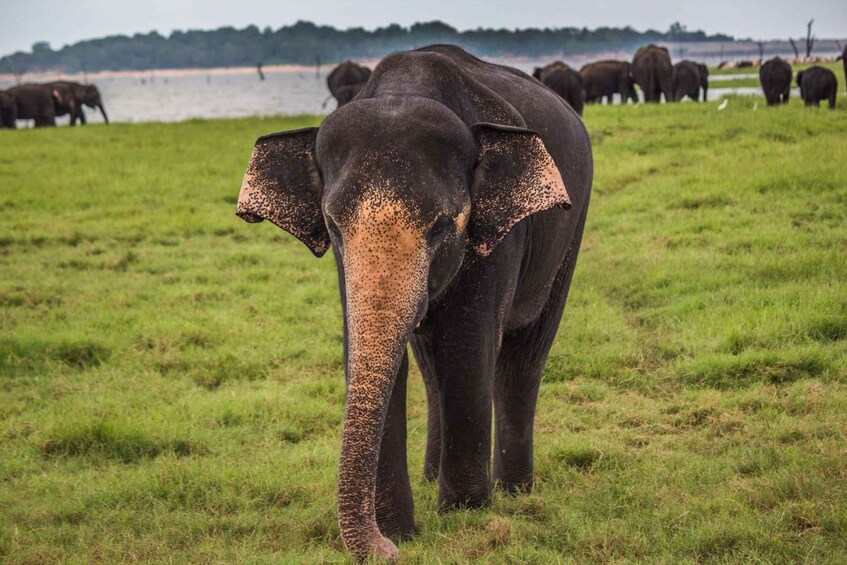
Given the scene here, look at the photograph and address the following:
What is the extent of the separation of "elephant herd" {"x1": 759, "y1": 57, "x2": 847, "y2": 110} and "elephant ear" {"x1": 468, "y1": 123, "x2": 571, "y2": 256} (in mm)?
17888

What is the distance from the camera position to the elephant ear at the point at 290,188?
399 centimetres

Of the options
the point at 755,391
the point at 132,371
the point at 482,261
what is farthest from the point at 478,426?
the point at 132,371

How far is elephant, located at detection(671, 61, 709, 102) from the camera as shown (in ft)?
100

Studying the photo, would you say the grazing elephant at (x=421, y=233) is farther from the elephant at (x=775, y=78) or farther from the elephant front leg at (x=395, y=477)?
the elephant at (x=775, y=78)

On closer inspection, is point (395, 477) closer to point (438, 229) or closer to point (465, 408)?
point (465, 408)

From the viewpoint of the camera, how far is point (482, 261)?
3850 millimetres

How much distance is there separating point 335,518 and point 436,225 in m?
1.55

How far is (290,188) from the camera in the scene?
4.01m

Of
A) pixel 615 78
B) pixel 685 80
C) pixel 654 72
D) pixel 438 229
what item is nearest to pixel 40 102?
pixel 615 78

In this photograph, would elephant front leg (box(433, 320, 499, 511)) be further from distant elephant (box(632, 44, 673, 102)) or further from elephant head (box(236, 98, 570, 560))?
distant elephant (box(632, 44, 673, 102))

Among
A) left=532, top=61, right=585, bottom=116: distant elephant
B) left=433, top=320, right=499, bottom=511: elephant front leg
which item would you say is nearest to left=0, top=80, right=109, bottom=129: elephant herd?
left=532, top=61, right=585, bottom=116: distant elephant

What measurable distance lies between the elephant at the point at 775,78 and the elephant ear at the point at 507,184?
21.4 meters

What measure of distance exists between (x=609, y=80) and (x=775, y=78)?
1223 cm

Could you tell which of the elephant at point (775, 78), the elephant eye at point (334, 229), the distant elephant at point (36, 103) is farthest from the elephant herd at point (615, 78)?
the elephant eye at point (334, 229)
